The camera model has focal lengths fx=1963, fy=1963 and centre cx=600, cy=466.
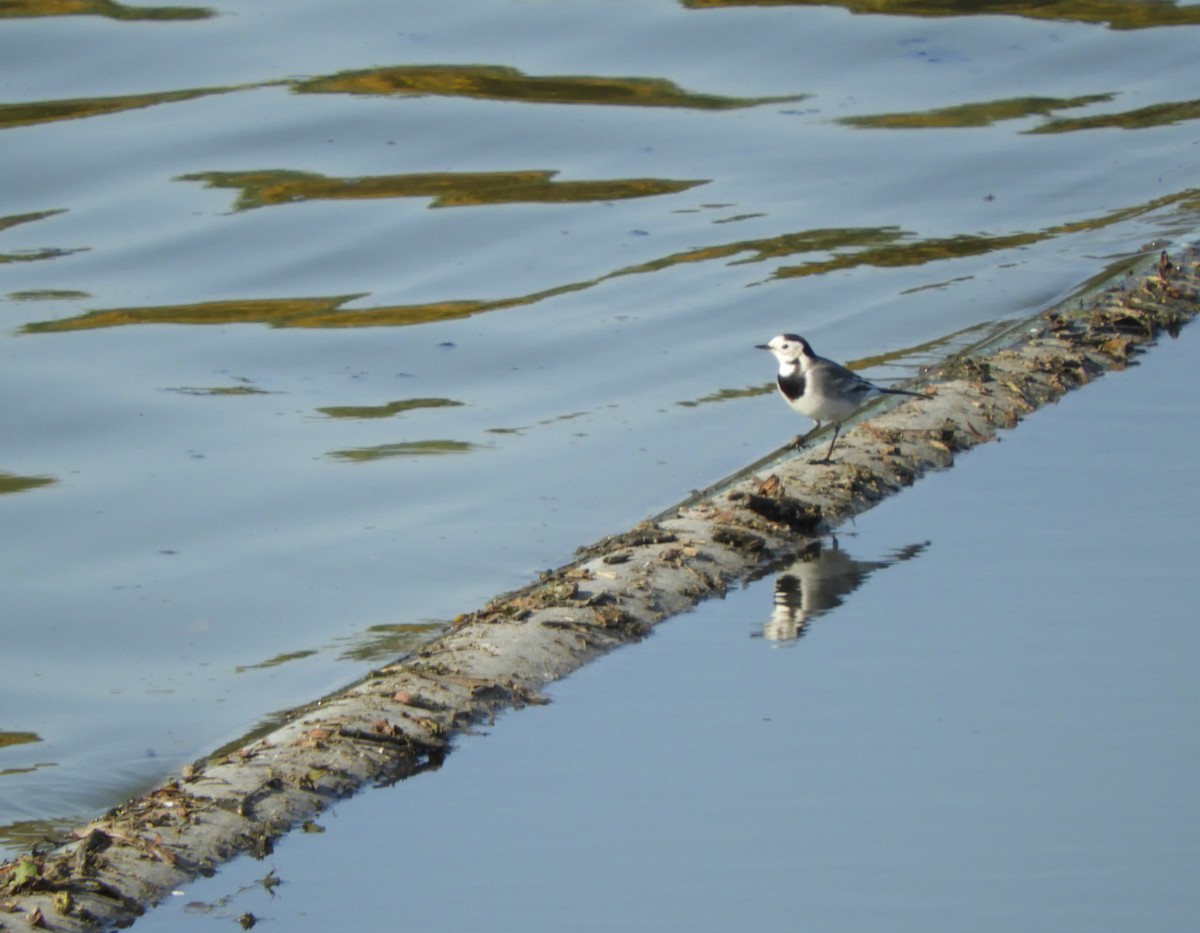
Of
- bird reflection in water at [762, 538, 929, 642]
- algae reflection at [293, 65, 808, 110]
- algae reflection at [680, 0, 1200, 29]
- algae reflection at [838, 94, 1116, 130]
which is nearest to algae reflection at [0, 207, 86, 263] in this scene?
algae reflection at [293, 65, 808, 110]

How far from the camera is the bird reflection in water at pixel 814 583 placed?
5.82 m

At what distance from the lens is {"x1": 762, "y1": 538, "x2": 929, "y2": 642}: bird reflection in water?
5816 millimetres

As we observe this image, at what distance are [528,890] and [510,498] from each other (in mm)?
3606

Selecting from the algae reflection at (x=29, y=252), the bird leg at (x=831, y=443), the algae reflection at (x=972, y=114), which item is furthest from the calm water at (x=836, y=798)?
the algae reflection at (x=972, y=114)

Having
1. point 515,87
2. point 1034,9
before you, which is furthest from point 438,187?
point 1034,9

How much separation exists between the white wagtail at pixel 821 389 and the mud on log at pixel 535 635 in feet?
0.36

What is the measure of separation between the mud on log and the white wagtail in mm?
111

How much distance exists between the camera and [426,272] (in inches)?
447

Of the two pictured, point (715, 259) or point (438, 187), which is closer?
point (715, 259)

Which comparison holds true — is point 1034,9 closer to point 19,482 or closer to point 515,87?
point 515,87

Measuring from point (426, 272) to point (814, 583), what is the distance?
5.62 meters

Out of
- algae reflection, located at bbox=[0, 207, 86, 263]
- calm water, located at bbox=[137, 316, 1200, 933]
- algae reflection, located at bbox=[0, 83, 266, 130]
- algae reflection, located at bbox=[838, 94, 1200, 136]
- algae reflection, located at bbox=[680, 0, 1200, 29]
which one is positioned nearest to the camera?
calm water, located at bbox=[137, 316, 1200, 933]

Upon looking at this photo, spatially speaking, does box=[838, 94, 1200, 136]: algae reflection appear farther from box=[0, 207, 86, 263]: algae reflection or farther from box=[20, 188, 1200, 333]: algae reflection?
box=[0, 207, 86, 263]: algae reflection

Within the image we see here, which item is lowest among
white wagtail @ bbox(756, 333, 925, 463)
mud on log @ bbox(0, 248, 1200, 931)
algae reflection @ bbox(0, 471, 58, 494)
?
algae reflection @ bbox(0, 471, 58, 494)
